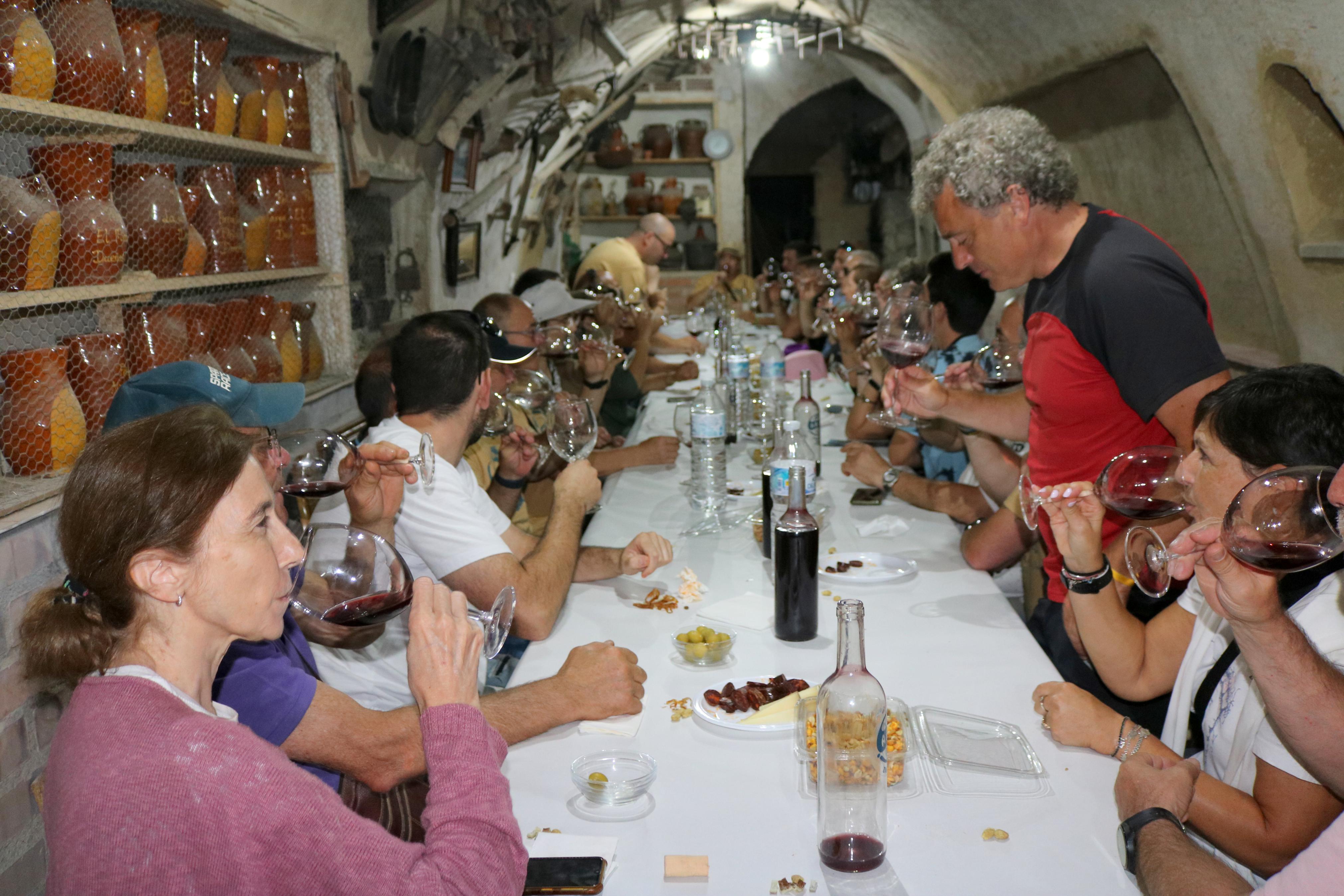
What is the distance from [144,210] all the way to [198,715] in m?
2.15

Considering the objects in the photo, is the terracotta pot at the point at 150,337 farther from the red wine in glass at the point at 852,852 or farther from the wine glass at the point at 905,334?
the red wine in glass at the point at 852,852

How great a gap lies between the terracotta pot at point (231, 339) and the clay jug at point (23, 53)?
3.01 ft

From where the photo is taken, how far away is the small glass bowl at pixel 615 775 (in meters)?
1.38

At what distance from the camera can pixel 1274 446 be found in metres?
1.46

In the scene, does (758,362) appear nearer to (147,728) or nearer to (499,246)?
(499,246)

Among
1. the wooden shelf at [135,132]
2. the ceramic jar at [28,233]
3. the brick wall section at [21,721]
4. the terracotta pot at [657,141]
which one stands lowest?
the brick wall section at [21,721]

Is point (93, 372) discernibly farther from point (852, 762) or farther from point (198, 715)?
point (852, 762)

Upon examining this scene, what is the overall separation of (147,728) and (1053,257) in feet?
6.72

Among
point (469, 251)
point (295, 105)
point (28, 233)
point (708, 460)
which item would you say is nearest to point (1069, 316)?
point (708, 460)

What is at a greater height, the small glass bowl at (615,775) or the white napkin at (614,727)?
the small glass bowl at (615,775)

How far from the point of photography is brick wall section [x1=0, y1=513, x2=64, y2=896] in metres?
2.08

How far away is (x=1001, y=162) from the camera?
7.54 ft

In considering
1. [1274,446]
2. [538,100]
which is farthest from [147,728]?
[538,100]

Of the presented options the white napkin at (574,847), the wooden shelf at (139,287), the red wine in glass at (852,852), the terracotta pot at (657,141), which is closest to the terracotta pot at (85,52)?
the wooden shelf at (139,287)
